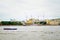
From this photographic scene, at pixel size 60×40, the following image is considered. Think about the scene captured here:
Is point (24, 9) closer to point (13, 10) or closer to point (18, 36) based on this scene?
point (13, 10)

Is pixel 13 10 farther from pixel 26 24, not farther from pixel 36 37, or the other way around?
pixel 36 37

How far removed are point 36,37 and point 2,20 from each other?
2.37ft

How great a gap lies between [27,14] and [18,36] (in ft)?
1.49

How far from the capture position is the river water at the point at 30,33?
3.02 m

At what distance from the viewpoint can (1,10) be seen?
9.86 ft

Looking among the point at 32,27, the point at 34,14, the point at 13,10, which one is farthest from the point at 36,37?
the point at 13,10

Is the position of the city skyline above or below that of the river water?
above

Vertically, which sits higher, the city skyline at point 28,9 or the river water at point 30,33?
the city skyline at point 28,9

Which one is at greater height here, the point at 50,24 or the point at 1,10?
the point at 1,10

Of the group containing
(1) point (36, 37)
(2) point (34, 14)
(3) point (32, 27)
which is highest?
(2) point (34, 14)

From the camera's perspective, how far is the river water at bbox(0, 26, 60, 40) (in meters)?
3.02

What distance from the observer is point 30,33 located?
120 inches

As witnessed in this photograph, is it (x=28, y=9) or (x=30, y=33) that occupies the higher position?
(x=28, y=9)

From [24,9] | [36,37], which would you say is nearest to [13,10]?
[24,9]
